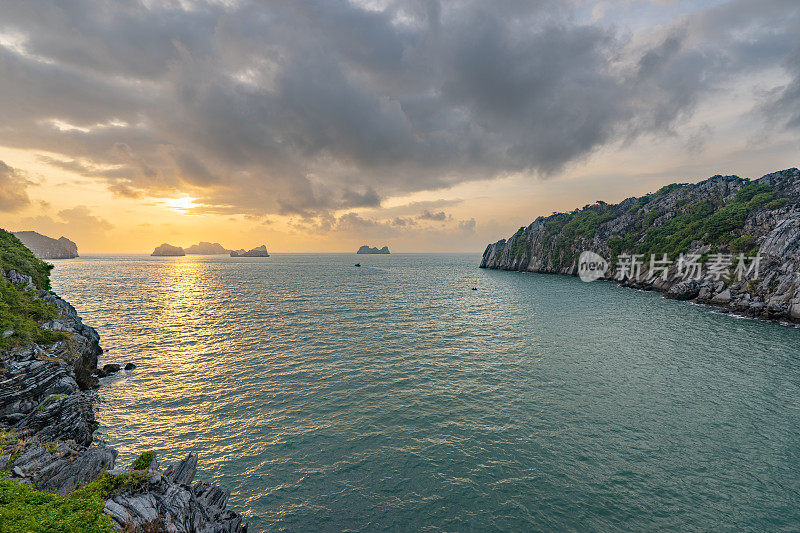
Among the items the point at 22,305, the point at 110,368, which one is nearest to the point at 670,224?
the point at 110,368

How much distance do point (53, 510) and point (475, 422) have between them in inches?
985

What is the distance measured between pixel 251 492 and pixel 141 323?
59541mm

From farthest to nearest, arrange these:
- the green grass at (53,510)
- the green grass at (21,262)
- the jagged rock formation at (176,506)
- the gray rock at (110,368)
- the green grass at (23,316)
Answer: the gray rock at (110,368) < the green grass at (21,262) < the green grass at (23,316) < the jagged rock formation at (176,506) < the green grass at (53,510)

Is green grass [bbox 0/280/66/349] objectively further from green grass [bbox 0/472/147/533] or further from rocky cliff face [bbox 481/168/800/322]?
rocky cliff face [bbox 481/168/800/322]

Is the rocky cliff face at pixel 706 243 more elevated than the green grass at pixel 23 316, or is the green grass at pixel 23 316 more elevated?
the rocky cliff face at pixel 706 243

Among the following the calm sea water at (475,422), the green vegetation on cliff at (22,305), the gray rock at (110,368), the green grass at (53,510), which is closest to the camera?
the green grass at (53,510)

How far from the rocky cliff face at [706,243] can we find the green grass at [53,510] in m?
101

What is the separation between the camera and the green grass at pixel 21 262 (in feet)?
114

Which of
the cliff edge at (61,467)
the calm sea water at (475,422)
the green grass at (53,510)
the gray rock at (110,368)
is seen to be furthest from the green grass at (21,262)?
the green grass at (53,510)

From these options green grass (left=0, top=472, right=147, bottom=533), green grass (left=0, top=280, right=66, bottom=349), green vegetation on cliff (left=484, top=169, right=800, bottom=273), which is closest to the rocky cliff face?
green vegetation on cliff (left=484, top=169, right=800, bottom=273)

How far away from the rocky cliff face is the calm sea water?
22925mm

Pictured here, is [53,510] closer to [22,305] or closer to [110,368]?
[22,305]

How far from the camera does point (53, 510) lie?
1025 centimetres

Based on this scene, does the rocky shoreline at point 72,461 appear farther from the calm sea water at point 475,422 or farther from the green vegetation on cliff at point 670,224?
the green vegetation on cliff at point 670,224
